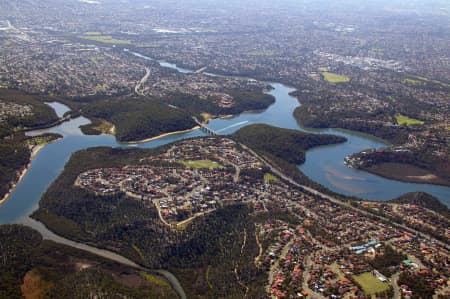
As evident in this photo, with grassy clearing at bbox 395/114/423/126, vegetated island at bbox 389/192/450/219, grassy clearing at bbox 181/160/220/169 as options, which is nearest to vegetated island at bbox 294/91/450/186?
grassy clearing at bbox 395/114/423/126

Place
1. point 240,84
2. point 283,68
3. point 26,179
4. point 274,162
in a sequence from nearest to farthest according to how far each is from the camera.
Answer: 1. point 26,179
2. point 274,162
3. point 240,84
4. point 283,68

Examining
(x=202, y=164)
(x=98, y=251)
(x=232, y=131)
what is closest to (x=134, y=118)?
(x=232, y=131)

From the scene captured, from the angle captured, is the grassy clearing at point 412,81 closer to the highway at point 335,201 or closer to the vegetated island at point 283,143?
the vegetated island at point 283,143

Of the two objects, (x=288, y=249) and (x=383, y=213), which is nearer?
(x=288, y=249)

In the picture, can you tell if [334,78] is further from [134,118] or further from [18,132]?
[18,132]

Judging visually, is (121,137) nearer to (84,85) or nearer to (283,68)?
(84,85)

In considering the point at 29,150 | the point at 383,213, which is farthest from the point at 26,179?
the point at 383,213

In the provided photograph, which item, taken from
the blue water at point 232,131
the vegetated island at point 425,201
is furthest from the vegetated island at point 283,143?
the vegetated island at point 425,201

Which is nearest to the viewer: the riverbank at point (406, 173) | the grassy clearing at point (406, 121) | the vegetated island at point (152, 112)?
the riverbank at point (406, 173)
